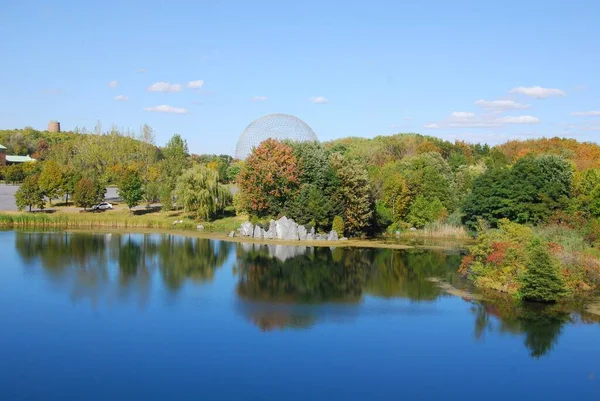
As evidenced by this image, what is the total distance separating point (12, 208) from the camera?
47.5 meters

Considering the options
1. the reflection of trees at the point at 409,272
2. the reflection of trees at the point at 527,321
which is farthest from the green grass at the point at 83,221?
the reflection of trees at the point at 527,321

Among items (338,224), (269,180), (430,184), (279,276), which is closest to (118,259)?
(279,276)

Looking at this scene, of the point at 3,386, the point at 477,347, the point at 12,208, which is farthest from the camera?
the point at 12,208

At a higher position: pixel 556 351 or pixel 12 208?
pixel 12 208

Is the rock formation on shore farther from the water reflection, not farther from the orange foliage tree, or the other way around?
the orange foliage tree

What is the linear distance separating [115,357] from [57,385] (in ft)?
6.58

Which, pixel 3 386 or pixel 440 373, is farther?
pixel 440 373

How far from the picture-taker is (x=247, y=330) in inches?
728

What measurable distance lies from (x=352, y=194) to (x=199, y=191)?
11157 mm

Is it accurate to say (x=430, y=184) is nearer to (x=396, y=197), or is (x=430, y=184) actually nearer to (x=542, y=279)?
(x=396, y=197)

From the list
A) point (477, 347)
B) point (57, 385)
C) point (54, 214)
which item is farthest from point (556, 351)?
point (54, 214)

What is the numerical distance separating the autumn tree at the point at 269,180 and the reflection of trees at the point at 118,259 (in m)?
4.35

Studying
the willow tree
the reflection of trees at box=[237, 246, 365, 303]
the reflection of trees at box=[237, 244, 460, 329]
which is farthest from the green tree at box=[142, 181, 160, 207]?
the reflection of trees at box=[237, 246, 365, 303]

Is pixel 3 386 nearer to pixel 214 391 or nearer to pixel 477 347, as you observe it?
pixel 214 391
